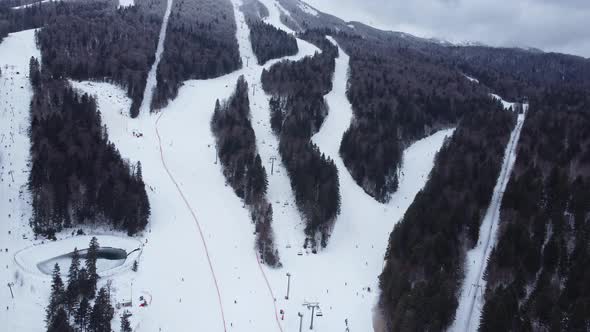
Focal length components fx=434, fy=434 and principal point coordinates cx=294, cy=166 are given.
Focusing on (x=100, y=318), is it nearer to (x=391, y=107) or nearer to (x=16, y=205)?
(x=16, y=205)

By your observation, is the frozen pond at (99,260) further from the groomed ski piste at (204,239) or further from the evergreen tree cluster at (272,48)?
the evergreen tree cluster at (272,48)

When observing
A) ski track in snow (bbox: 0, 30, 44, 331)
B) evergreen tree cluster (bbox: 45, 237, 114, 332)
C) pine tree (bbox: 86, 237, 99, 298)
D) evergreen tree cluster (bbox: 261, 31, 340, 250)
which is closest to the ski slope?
ski track in snow (bbox: 0, 30, 44, 331)

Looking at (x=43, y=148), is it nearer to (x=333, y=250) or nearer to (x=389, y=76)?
(x=333, y=250)

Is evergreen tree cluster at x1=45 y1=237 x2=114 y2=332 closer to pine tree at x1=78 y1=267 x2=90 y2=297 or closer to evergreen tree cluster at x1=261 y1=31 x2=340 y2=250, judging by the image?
pine tree at x1=78 y1=267 x2=90 y2=297

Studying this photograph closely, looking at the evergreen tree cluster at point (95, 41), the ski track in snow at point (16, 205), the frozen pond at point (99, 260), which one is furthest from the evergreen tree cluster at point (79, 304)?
the evergreen tree cluster at point (95, 41)

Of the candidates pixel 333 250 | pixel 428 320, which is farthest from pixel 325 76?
pixel 428 320

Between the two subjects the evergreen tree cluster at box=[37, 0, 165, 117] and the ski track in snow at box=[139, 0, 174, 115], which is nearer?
the ski track in snow at box=[139, 0, 174, 115]
